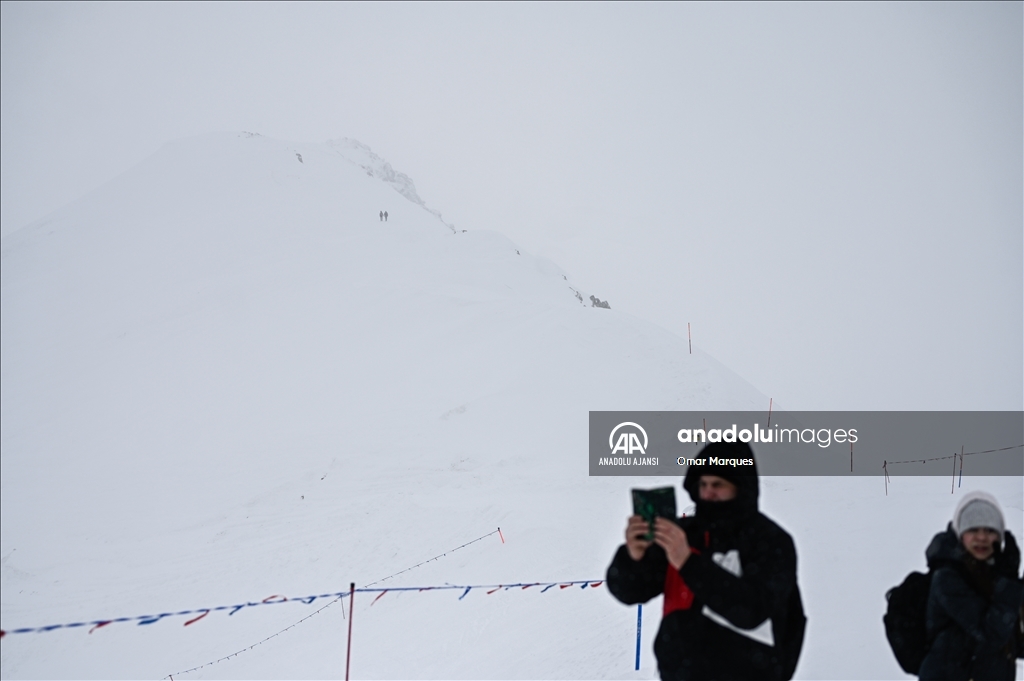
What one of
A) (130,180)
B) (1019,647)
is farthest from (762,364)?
(1019,647)

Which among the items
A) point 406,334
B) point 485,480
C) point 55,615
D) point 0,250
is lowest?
point 55,615

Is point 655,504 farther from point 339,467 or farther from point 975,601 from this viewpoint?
point 339,467

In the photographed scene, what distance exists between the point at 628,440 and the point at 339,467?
956cm

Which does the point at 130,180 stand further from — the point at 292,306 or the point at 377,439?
the point at 377,439

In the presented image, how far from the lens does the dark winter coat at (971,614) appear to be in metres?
3.39

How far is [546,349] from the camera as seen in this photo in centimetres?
2738

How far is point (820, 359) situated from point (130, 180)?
177510 mm

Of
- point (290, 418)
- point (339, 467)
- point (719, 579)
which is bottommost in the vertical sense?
point (339, 467)

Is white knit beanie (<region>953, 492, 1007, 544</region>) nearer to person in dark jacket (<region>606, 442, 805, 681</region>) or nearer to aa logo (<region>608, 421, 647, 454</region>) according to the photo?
person in dark jacket (<region>606, 442, 805, 681</region>)

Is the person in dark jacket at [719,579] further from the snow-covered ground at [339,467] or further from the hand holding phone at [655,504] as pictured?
the snow-covered ground at [339,467]

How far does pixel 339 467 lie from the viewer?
67.6 ft

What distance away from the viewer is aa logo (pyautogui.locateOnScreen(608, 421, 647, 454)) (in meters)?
21.4

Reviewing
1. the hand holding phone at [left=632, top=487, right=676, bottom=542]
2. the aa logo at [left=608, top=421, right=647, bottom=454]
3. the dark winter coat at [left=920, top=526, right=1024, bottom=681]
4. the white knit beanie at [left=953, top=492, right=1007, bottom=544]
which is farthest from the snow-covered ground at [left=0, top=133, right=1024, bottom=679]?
the hand holding phone at [left=632, top=487, right=676, bottom=542]

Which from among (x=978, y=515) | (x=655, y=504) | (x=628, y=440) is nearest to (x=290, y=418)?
(x=628, y=440)
